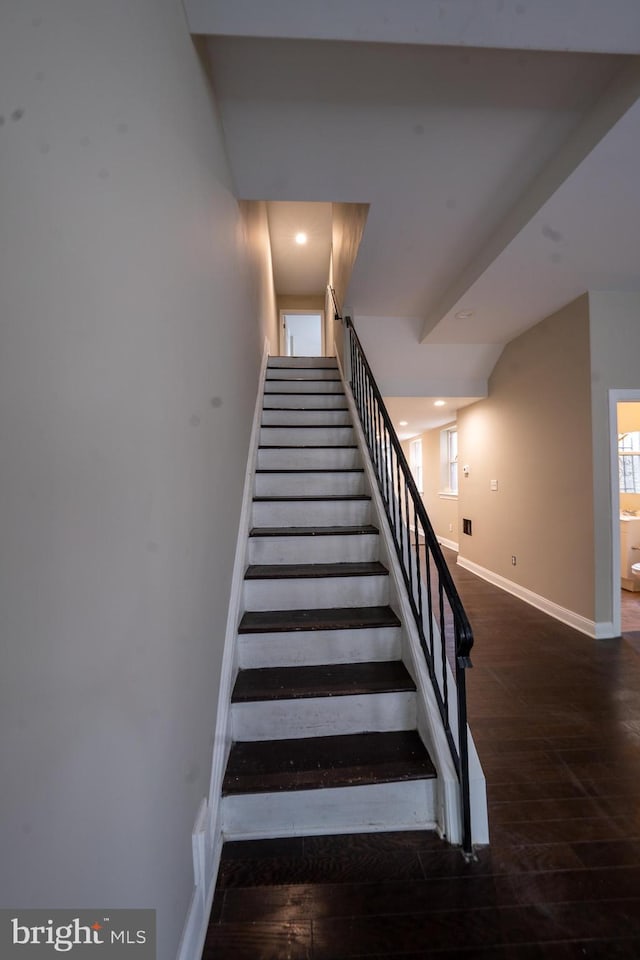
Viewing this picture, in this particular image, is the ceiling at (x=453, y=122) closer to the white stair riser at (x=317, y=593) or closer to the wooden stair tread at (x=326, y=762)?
the white stair riser at (x=317, y=593)

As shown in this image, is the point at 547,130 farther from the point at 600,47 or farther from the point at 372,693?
the point at 372,693

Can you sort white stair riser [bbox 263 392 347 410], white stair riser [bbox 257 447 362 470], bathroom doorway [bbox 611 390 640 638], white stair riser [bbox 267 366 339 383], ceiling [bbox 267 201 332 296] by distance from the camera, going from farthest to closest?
ceiling [bbox 267 201 332 296]
white stair riser [bbox 267 366 339 383]
white stair riser [bbox 263 392 347 410]
bathroom doorway [bbox 611 390 640 638]
white stair riser [bbox 257 447 362 470]

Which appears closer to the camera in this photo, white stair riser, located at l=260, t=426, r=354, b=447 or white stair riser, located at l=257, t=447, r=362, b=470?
white stair riser, located at l=257, t=447, r=362, b=470

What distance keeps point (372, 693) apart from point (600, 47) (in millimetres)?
2573

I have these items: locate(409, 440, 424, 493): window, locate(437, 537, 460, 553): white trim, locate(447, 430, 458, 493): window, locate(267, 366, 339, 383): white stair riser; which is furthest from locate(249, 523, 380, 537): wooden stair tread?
locate(409, 440, 424, 493): window

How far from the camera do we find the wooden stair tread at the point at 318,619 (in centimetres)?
177

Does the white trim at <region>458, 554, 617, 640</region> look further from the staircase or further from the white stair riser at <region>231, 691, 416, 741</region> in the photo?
the white stair riser at <region>231, 691, 416, 741</region>

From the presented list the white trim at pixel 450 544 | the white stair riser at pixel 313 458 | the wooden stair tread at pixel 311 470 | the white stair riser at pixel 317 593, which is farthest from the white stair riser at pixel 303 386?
the white trim at pixel 450 544

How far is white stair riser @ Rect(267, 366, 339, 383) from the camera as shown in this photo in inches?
157

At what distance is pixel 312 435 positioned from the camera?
3133 mm

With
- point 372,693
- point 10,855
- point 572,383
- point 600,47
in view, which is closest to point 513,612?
point 572,383

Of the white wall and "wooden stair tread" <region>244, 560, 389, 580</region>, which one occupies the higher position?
the white wall

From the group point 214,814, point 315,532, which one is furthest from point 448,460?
point 214,814

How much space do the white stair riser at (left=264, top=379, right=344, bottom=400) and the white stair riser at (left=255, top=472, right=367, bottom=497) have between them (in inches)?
51.3
